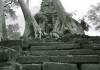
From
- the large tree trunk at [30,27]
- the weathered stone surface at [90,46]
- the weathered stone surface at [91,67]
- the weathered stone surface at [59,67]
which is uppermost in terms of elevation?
the large tree trunk at [30,27]

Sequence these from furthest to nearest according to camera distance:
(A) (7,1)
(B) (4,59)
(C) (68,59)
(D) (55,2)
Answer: (A) (7,1), (D) (55,2), (C) (68,59), (B) (4,59)

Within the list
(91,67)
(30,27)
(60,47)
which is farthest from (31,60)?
(30,27)

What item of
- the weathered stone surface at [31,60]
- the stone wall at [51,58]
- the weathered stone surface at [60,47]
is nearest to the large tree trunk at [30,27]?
the stone wall at [51,58]

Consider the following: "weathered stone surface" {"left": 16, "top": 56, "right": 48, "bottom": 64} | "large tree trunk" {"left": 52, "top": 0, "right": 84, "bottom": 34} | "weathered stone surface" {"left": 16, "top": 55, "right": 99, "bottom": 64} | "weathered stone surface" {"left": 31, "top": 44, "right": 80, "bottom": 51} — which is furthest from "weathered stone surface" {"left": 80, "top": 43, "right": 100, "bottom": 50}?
"large tree trunk" {"left": 52, "top": 0, "right": 84, "bottom": 34}

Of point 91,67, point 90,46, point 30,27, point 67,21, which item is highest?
point 67,21

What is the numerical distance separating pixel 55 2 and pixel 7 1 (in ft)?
27.2

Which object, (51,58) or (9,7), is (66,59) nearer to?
(51,58)

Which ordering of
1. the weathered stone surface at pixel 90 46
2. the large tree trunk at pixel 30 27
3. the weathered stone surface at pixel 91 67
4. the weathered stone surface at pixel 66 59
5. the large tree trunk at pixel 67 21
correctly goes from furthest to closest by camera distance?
the large tree trunk at pixel 67 21
the large tree trunk at pixel 30 27
the weathered stone surface at pixel 90 46
the weathered stone surface at pixel 66 59
the weathered stone surface at pixel 91 67

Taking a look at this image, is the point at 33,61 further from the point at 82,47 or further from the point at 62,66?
the point at 82,47

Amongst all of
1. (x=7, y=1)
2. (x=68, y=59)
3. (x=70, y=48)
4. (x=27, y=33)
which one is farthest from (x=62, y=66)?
(x=7, y=1)

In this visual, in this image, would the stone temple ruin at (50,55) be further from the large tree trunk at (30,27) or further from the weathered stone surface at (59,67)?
the large tree trunk at (30,27)

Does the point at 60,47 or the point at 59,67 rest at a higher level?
the point at 60,47

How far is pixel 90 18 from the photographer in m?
24.3

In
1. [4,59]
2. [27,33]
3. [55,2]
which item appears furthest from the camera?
[55,2]
